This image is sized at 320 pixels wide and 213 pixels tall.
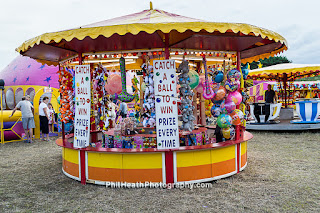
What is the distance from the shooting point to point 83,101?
5.00m

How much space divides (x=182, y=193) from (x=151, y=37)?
278cm

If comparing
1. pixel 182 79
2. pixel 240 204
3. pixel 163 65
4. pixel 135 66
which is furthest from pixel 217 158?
pixel 135 66

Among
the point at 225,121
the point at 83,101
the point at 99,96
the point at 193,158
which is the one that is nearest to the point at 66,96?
the point at 99,96

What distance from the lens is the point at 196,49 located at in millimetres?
5676

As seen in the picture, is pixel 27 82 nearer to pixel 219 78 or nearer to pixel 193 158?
pixel 219 78

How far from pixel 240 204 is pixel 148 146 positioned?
198 centimetres

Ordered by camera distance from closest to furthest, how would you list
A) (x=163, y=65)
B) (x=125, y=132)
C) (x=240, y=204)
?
(x=240, y=204)
(x=163, y=65)
(x=125, y=132)

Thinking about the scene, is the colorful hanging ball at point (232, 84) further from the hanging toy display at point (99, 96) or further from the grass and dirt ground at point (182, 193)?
the hanging toy display at point (99, 96)

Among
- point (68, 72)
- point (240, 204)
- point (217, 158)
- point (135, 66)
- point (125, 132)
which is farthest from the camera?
point (135, 66)

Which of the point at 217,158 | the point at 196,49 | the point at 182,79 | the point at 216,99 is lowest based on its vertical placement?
the point at 217,158

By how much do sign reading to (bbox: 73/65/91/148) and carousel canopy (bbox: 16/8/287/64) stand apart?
1.81ft

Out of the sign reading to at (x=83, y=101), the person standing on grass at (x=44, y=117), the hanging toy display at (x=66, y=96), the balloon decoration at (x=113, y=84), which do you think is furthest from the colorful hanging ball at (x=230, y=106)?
the person standing on grass at (x=44, y=117)

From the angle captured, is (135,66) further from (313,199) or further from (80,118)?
(313,199)

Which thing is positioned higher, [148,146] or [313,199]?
[148,146]
